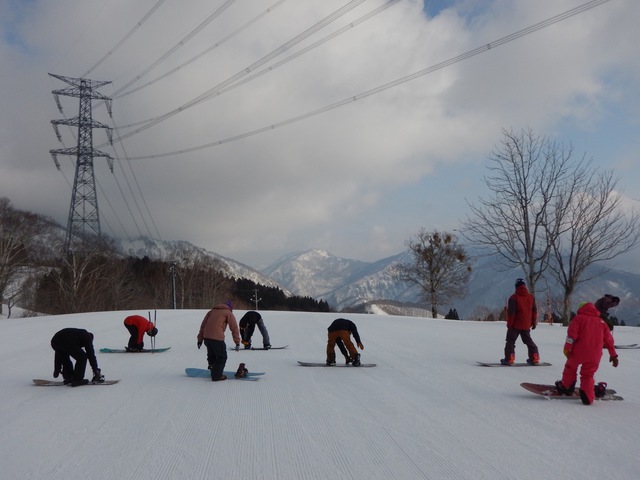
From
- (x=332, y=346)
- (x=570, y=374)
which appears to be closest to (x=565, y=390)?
(x=570, y=374)

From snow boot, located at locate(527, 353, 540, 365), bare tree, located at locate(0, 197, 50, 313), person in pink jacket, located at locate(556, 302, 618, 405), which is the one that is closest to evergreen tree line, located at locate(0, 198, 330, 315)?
bare tree, located at locate(0, 197, 50, 313)

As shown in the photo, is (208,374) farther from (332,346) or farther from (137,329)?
(137,329)

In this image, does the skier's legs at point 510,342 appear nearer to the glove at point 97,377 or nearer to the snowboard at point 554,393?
the snowboard at point 554,393

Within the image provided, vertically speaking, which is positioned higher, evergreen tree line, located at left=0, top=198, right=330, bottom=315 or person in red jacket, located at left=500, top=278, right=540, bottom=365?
evergreen tree line, located at left=0, top=198, right=330, bottom=315

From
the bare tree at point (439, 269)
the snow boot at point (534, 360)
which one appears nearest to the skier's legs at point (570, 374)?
the snow boot at point (534, 360)

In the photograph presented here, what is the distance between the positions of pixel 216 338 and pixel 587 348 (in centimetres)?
650

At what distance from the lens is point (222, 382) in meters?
9.50

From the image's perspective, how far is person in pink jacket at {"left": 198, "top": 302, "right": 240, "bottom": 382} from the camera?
9.61m

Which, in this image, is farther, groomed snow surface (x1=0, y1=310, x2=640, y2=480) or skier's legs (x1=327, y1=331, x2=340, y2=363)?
skier's legs (x1=327, y1=331, x2=340, y2=363)

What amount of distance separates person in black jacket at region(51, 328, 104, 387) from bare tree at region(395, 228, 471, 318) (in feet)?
139

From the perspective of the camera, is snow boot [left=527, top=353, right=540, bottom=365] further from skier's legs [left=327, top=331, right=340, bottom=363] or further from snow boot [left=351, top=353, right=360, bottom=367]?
skier's legs [left=327, top=331, right=340, bottom=363]

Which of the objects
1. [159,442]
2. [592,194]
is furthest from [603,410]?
[592,194]

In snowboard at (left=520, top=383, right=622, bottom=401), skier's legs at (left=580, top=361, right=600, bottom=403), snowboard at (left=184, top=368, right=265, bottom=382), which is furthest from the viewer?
snowboard at (left=184, top=368, right=265, bottom=382)

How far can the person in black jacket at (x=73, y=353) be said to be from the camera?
9.08m
